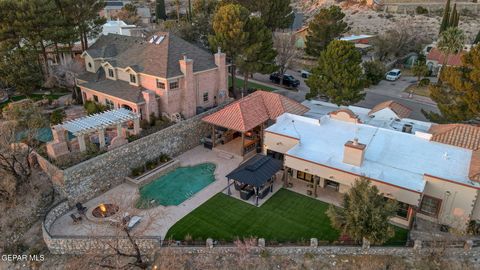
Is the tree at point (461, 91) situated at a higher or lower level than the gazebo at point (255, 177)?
higher

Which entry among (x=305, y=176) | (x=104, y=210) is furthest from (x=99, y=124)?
(x=305, y=176)

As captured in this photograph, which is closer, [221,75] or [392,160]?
[392,160]

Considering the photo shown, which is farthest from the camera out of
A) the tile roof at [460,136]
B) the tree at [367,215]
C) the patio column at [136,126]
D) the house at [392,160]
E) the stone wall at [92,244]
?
the patio column at [136,126]

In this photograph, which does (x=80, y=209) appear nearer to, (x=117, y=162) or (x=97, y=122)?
(x=117, y=162)

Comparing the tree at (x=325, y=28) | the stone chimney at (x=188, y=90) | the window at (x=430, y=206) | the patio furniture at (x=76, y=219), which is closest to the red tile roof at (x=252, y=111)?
the stone chimney at (x=188, y=90)

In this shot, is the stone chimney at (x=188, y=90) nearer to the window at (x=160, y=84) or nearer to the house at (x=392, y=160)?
the window at (x=160, y=84)
